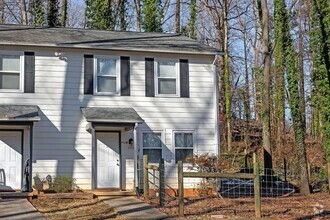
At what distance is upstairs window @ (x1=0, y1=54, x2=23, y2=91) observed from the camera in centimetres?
1543

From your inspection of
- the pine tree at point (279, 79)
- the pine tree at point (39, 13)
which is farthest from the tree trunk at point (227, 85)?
the pine tree at point (39, 13)

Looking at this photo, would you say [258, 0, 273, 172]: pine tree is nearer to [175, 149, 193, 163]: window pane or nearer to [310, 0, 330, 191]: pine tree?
[310, 0, 330, 191]: pine tree

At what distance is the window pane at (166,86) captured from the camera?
16781 mm

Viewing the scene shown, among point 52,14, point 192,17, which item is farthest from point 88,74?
point 192,17

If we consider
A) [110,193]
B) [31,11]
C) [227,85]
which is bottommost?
[110,193]

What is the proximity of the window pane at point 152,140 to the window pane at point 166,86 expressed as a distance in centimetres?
147

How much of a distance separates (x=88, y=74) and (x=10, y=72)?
7.92 feet

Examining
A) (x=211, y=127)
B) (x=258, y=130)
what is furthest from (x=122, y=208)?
(x=258, y=130)

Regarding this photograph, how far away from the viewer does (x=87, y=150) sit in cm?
1582

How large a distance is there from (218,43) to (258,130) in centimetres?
699

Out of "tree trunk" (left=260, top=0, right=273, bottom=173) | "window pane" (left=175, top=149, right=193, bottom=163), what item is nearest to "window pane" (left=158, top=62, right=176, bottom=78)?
"window pane" (left=175, top=149, right=193, bottom=163)

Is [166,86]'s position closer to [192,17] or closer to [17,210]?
[17,210]

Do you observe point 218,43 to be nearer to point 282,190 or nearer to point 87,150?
point 282,190

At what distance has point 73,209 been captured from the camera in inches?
499
